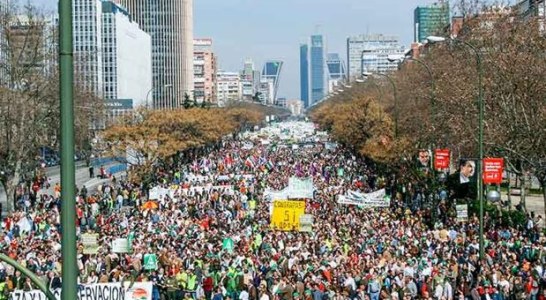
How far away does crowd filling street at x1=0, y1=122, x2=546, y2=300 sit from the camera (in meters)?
20.9

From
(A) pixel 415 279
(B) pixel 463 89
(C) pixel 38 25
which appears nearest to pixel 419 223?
(B) pixel 463 89

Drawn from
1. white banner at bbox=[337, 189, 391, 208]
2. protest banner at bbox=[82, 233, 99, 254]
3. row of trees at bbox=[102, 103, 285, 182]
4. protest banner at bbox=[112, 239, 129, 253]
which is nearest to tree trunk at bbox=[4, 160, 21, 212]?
row of trees at bbox=[102, 103, 285, 182]

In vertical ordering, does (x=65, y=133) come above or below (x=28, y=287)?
above

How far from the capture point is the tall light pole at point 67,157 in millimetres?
5867

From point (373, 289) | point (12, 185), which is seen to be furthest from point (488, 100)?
point (12, 185)

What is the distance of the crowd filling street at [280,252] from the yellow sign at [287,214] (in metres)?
0.10

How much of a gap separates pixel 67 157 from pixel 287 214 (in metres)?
24.1

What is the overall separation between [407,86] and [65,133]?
61087mm

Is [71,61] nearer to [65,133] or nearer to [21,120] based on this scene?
[65,133]

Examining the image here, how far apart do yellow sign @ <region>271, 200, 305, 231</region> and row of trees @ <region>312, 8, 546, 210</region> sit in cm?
696

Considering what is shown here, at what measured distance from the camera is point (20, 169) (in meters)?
45.6

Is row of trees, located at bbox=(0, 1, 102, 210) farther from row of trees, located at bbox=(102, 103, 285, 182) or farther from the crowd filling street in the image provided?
row of trees, located at bbox=(102, 103, 285, 182)

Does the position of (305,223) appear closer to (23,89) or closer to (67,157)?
(23,89)

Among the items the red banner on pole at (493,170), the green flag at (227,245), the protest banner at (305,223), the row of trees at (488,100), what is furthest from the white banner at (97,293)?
the row of trees at (488,100)
